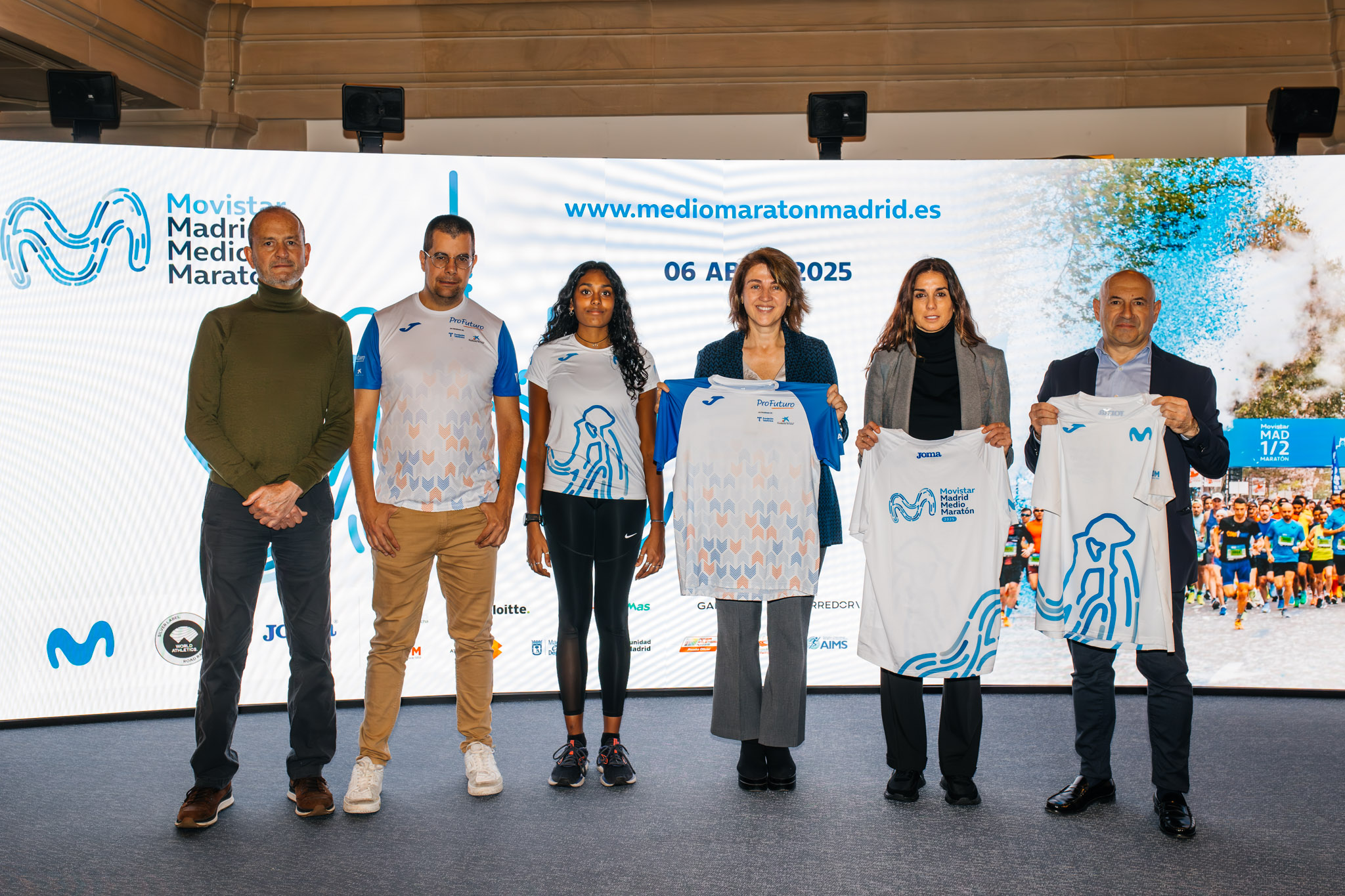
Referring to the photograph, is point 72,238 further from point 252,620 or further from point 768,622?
point 768,622

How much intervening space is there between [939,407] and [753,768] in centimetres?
123

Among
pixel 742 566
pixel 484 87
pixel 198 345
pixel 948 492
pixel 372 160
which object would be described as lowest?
pixel 742 566

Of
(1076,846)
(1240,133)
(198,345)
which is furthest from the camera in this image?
(1240,133)

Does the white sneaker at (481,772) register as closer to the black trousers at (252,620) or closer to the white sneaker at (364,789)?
the white sneaker at (364,789)

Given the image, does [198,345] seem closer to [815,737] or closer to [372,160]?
[372,160]

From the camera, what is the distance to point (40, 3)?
513 centimetres

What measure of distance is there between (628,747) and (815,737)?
2.22ft

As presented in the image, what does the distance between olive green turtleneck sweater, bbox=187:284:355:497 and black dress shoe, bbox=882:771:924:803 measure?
1.90m

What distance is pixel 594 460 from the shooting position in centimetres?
297

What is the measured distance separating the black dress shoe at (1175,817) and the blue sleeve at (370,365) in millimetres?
2516

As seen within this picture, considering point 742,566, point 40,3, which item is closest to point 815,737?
point 742,566

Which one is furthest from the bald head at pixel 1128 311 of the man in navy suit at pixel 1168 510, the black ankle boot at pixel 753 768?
the black ankle boot at pixel 753 768

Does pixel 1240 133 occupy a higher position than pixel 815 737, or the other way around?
pixel 1240 133

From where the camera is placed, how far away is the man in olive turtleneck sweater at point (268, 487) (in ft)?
9.15
